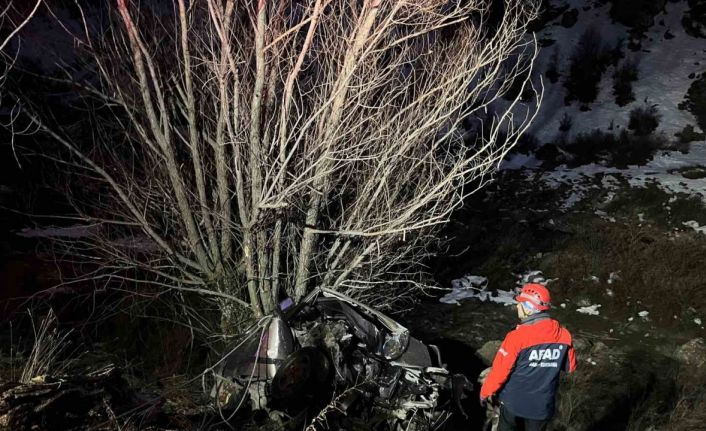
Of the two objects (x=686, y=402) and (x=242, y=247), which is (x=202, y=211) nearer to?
(x=242, y=247)

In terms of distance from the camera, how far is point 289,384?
3.98m

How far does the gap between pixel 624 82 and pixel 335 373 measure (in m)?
20.4

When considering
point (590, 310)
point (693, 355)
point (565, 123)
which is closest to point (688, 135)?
point (565, 123)

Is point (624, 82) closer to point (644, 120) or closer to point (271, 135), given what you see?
point (644, 120)

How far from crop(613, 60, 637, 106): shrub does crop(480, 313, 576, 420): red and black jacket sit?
18599mm

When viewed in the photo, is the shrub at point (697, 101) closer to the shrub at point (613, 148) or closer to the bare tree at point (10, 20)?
the shrub at point (613, 148)

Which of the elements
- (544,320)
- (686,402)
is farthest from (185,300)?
(686,402)

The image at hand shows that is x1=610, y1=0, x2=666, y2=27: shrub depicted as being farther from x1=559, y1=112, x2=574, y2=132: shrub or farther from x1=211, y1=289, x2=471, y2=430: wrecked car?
x1=211, y1=289, x2=471, y2=430: wrecked car

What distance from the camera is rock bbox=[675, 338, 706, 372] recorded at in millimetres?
8080

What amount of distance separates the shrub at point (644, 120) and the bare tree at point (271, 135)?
13.8m

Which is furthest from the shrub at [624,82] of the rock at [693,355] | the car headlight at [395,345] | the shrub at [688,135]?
the car headlight at [395,345]

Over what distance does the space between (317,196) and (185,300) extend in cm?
285

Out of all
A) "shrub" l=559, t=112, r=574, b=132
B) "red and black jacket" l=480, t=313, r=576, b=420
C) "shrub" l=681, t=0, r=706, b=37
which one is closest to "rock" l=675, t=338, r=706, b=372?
"red and black jacket" l=480, t=313, r=576, b=420

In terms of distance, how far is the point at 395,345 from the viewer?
4.90m
